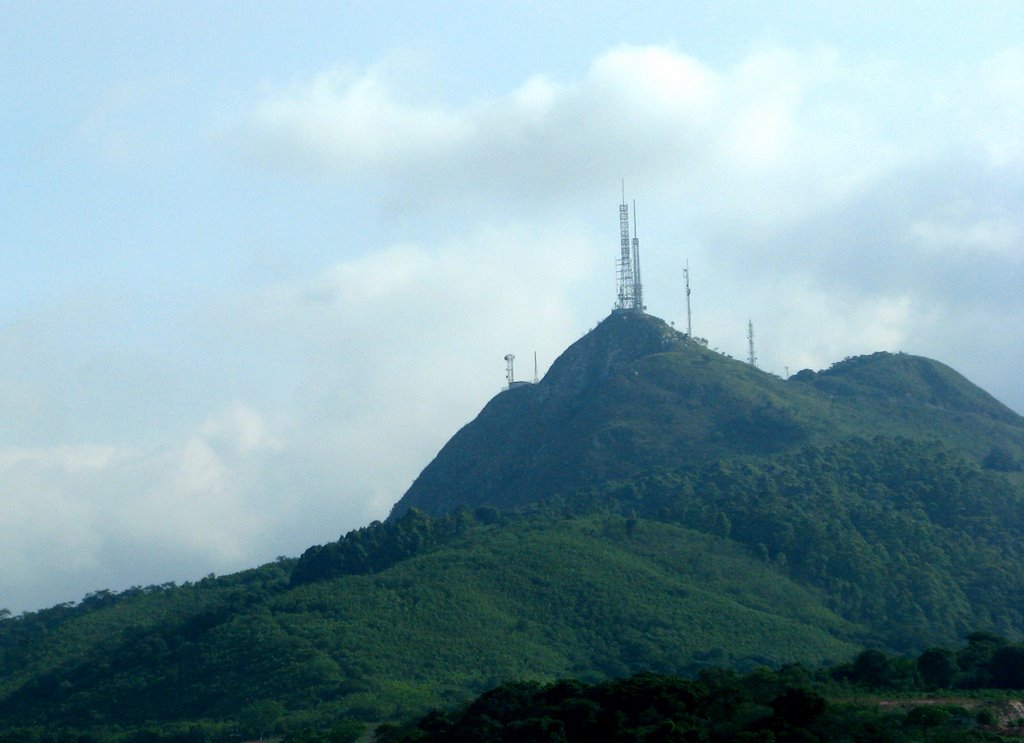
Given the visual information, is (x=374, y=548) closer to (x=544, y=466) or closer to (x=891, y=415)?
(x=544, y=466)

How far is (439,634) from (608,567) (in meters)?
18.7

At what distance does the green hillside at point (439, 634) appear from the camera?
107 m

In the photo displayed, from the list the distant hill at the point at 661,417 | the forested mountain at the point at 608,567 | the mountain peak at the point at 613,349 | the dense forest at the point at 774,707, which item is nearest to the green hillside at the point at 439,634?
the forested mountain at the point at 608,567

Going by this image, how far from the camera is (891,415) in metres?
183

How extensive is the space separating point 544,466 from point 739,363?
3208cm

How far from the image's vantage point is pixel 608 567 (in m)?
127

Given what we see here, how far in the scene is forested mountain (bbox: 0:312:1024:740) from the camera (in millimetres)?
110312

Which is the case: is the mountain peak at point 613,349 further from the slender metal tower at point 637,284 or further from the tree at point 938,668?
the tree at point 938,668

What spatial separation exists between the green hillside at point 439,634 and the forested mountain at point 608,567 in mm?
265

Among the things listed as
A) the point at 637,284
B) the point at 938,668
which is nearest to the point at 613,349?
the point at 637,284

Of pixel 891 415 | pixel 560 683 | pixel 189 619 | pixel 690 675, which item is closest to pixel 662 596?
pixel 690 675

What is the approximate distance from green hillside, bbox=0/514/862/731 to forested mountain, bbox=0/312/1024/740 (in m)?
0.26

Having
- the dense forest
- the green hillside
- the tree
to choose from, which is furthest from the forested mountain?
the tree

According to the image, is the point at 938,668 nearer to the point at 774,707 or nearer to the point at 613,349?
the point at 774,707
